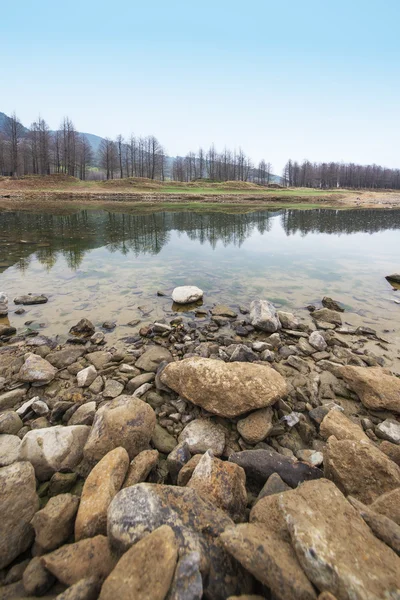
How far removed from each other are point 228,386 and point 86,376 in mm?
2070

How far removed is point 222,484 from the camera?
2258 millimetres

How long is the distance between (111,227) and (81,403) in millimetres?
18665

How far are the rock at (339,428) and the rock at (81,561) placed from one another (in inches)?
89.6

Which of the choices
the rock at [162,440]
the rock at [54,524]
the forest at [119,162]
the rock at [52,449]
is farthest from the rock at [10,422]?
the forest at [119,162]

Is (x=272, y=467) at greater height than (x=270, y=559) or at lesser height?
lesser

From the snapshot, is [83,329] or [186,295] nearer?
[83,329]

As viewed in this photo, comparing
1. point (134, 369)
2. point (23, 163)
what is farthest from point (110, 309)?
point (23, 163)

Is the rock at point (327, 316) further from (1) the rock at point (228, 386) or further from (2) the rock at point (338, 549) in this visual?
(2) the rock at point (338, 549)

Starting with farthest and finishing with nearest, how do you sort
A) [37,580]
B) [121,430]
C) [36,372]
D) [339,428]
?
1. [36,372]
2. [339,428]
3. [121,430]
4. [37,580]

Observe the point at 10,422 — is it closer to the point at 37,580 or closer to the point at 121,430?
the point at 121,430

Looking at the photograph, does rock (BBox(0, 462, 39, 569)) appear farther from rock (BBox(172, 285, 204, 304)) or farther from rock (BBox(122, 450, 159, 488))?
rock (BBox(172, 285, 204, 304))

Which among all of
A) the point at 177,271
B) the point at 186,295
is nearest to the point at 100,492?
the point at 186,295

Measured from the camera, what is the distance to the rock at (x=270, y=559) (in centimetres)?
144

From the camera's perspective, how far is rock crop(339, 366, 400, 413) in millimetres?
3420
